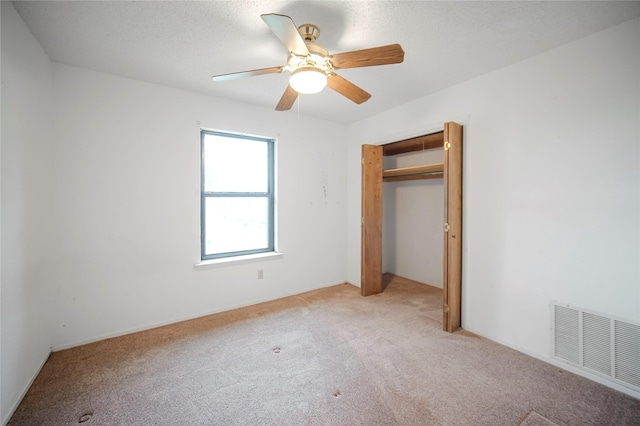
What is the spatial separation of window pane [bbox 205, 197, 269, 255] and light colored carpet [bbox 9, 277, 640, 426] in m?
0.90

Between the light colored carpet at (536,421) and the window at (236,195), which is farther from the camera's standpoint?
the window at (236,195)

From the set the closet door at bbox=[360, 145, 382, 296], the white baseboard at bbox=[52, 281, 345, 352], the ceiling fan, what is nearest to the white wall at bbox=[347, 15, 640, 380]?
the closet door at bbox=[360, 145, 382, 296]

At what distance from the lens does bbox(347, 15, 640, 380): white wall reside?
5.76 ft

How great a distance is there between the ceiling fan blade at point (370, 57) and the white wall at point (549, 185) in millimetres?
1387

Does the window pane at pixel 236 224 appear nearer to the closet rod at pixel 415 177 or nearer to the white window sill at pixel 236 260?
the white window sill at pixel 236 260

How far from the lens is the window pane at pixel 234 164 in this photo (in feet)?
9.93

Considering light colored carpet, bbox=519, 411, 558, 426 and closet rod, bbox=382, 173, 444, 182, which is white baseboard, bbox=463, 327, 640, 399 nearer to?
light colored carpet, bbox=519, 411, 558, 426

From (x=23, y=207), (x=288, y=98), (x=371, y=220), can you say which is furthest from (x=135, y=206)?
(x=371, y=220)

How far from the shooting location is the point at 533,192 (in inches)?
84.9

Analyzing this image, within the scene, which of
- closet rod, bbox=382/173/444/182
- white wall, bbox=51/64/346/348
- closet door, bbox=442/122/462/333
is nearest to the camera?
white wall, bbox=51/64/346/348

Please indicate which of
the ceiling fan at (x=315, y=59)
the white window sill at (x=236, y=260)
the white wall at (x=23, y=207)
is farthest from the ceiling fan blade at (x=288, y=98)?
the white window sill at (x=236, y=260)

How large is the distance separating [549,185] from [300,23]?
86.7 inches

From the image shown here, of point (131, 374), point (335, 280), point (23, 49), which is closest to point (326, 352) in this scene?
point (131, 374)

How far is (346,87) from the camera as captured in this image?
1913 mm
